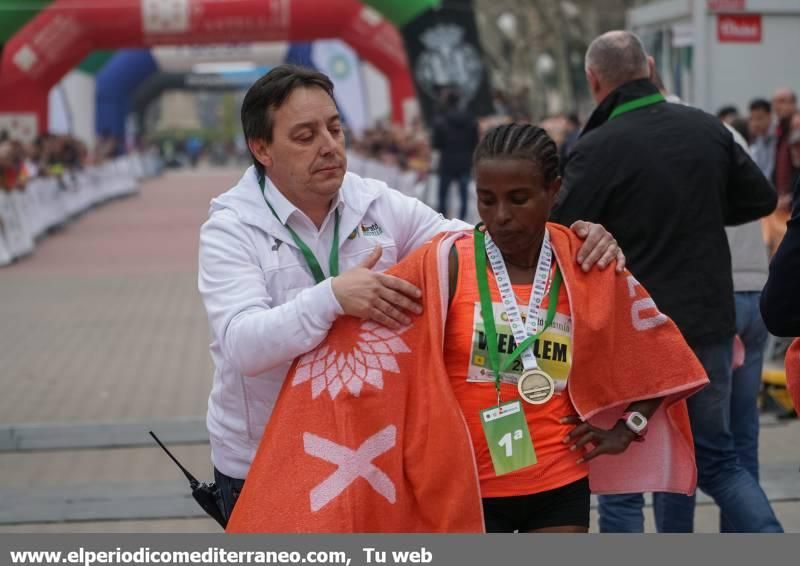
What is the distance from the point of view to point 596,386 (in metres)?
3.04

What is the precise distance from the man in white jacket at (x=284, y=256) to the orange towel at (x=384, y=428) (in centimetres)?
5

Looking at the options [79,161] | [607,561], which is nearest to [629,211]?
[607,561]

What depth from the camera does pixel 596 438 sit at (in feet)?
10.0

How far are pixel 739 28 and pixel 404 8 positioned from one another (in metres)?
11.1

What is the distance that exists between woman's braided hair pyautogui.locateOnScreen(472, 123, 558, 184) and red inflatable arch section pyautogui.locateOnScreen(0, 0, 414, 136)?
19183mm

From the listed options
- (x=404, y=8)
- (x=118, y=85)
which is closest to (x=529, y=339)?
(x=404, y=8)

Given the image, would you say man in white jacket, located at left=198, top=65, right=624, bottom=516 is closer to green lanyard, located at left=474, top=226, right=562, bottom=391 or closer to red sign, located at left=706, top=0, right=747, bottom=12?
green lanyard, located at left=474, top=226, right=562, bottom=391

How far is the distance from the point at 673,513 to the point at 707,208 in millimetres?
1091

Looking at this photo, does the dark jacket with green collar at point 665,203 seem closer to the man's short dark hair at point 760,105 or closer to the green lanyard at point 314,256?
the green lanyard at point 314,256

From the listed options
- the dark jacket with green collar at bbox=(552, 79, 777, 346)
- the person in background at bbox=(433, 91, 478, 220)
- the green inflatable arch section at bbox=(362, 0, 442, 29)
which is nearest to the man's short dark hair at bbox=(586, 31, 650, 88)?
the dark jacket with green collar at bbox=(552, 79, 777, 346)

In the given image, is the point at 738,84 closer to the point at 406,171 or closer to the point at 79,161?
the point at 406,171

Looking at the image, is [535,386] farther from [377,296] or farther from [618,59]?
[618,59]

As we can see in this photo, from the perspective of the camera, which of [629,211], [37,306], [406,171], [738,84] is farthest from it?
[406,171]

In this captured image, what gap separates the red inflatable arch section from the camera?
70.5ft
